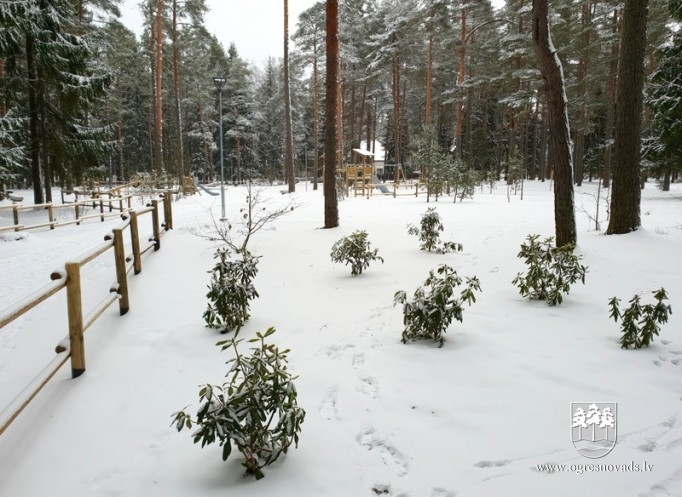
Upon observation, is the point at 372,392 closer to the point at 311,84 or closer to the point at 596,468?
the point at 596,468

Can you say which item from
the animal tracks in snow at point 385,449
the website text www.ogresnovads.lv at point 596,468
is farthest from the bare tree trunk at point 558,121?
the animal tracks in snow at point 385,449

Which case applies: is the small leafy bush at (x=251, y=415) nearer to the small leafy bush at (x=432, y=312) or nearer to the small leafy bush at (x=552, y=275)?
the small leafy bush at (x=432, y=312)

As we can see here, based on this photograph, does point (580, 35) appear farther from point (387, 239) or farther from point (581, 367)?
point (581, 367)

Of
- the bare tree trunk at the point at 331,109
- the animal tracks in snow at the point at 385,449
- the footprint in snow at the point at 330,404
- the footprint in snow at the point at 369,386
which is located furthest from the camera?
the bare tree trunk at the point at 331,109

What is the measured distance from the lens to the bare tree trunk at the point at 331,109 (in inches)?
405

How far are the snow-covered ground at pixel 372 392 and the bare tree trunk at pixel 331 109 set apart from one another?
4.30m

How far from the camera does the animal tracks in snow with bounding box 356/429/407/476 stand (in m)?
2.50

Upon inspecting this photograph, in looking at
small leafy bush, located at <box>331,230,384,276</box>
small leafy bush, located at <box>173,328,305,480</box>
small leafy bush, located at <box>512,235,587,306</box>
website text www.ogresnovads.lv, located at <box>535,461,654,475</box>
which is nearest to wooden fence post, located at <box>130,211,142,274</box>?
small leafy bush, located at <box>331,230,384,276</box>

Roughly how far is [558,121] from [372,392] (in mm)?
5691

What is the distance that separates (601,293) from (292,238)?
627 cm

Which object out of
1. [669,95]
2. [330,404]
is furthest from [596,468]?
[669,95]

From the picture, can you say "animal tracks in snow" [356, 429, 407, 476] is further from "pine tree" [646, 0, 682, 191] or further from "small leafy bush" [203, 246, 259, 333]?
"pine tree" [646, 0, 682, 191]

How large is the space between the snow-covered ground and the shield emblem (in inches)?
1.9

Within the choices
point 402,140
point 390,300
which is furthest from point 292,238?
point 402,140
